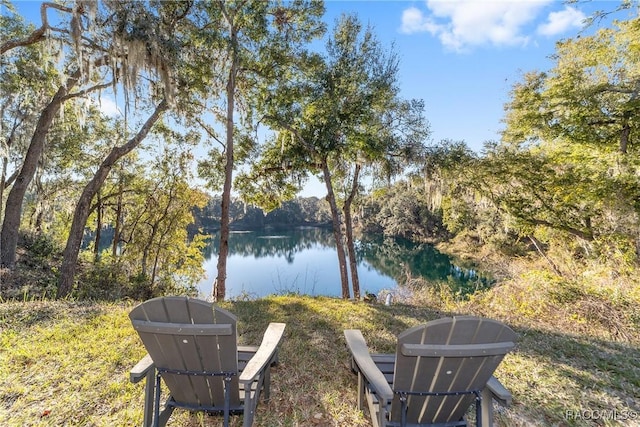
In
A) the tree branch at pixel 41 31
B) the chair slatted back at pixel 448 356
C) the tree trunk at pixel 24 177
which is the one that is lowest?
the chair slatted back at pixel 448 356

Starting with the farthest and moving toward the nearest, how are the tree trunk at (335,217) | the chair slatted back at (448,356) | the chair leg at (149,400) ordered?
the tree trunk at (335,217)
the chair leg at (149,400)
the chair slatted back at (448,356)

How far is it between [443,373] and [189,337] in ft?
3.99

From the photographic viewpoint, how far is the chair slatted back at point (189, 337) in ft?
4.39

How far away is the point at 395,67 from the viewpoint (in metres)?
6.08

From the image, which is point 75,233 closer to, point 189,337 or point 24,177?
point 24,177

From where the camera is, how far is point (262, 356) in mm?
1623

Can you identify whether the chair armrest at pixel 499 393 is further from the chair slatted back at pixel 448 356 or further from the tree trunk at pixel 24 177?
the tree trunk at pixel 24 177

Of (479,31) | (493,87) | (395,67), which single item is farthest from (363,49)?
(493,87)

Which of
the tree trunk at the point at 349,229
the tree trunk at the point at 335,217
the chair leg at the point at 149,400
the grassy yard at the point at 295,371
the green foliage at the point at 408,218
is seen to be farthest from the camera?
the green foliage at the point at 408,218

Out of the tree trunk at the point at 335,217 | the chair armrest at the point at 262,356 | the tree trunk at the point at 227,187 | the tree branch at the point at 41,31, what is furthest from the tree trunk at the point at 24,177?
the chair armrest at the point at 262,356

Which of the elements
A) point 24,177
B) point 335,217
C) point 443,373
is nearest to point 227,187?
point 335,217

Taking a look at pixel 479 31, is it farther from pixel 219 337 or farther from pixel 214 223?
pixel 214 223

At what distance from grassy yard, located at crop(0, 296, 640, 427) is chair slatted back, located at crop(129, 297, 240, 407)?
1.90 feet

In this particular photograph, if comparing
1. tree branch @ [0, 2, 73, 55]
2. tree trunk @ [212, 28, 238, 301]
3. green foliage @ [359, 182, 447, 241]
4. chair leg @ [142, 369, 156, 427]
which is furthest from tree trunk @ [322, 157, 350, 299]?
green foliage @ [359, 182, 447, 241]
